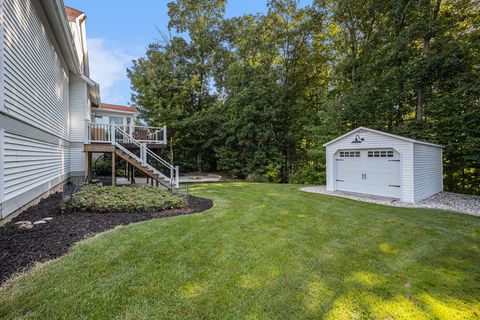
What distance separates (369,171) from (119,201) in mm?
9152

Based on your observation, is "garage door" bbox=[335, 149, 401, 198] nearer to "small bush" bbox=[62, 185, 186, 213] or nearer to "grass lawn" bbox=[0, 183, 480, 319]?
"grass lawn" bbox=[0, 183, 480, 319]

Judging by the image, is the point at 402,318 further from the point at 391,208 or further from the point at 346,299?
the point at 391,208

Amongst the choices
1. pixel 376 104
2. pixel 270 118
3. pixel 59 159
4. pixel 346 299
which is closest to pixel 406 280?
pixel 346 299

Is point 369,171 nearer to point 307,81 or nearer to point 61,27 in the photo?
point 61,27

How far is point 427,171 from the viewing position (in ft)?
29.0

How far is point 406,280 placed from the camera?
2.91 metres

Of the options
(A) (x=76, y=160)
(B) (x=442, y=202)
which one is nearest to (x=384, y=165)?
(B) (x=442, y=202)

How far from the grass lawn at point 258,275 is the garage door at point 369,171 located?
361 centimetres

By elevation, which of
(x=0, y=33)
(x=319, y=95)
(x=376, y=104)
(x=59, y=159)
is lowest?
(x=59, y=159)

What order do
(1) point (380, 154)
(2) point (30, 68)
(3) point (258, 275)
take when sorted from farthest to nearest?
(1) point (380, 154) → (2) point (30, 68) → (3) point (258, 275)

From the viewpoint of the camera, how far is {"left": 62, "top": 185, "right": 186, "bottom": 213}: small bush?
18.2ft

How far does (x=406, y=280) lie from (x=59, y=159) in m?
10.8

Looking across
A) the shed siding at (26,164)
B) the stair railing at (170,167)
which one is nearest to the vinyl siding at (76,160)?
the shed siding at (26,164)

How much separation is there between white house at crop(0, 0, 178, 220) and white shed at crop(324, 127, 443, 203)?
7.37 meters
